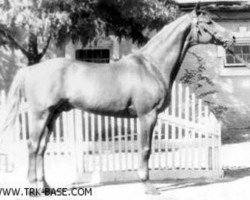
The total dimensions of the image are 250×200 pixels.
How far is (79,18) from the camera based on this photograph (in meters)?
9.85

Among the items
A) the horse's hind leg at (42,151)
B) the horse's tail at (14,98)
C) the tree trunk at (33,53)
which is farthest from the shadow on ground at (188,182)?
the tree trunk at (33,53)

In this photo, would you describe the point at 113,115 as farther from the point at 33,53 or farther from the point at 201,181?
the point at 33,53

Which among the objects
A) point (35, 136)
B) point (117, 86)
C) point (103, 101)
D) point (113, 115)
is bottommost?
point (35, 136)

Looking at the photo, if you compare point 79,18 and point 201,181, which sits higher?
point 79,18

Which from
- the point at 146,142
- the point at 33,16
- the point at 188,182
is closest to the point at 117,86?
the point at 146,142

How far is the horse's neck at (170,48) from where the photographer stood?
22.5 feet

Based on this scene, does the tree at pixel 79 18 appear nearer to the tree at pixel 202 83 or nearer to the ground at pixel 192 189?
the tree at pixel 202 83

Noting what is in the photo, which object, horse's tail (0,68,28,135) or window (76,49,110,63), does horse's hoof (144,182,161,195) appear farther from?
window (76,49,110,63)

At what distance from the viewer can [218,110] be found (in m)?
13.6

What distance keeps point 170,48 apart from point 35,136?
7.61ft

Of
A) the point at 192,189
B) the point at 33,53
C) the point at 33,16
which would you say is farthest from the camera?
the point at 33,53

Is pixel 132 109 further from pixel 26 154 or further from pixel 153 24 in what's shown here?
pixel 153 24

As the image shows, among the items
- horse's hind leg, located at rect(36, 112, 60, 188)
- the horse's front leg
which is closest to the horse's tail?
horse's hind leg, located at rect(36, 112, 60, 188)

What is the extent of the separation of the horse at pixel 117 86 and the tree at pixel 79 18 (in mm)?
2278
